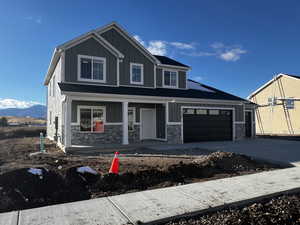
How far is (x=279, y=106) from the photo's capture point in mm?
25656

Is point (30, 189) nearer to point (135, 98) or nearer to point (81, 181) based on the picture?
point (81, 181)

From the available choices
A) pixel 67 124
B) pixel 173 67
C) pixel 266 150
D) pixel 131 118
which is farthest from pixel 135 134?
pixel 266 150

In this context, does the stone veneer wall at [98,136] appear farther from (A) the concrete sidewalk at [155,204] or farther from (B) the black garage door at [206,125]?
(A) the concrete sidewalk at [155,204]

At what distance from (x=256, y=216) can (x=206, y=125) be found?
12.0 metres

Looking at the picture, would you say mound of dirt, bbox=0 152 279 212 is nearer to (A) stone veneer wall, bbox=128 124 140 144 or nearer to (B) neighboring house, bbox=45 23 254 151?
(B) neighboring house, bbox=45 23 254 151

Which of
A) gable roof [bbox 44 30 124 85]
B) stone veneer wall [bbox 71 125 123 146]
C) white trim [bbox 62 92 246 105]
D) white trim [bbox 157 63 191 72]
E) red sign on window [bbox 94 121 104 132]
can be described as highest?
gable roof [bbox 44 30 124 85]

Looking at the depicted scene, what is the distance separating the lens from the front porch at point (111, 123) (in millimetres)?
12328

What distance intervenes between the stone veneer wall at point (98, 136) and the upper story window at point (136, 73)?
356cm

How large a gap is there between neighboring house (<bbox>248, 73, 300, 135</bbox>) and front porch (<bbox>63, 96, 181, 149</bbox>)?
16.5m

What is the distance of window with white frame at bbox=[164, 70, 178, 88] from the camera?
1639 cm

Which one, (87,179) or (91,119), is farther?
(91,119)

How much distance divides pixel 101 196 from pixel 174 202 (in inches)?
63.8

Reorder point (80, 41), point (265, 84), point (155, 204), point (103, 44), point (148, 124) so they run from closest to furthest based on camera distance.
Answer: point (155, 204)
point (80, 41)
point (103, 44)
point (148, 124)
point (265, 84)

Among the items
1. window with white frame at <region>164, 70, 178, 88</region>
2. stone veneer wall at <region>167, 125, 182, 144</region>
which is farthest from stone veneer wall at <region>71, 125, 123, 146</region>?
window with white frame at <region>164, 70, 178, 88</region>
